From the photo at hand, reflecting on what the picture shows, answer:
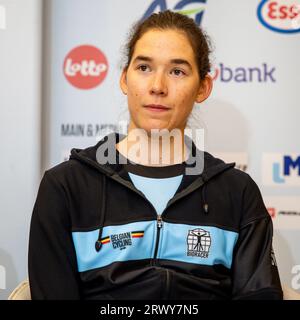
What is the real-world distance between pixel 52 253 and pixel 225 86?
0.91m

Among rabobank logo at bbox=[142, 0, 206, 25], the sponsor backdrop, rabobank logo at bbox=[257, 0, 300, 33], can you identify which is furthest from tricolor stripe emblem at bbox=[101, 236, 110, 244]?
rabobank logo at bbox=[257, 0, 300, 33]

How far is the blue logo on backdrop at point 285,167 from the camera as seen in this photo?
169cm

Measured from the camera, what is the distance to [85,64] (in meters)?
1.67

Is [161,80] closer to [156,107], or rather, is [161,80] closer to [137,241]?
[156,107]

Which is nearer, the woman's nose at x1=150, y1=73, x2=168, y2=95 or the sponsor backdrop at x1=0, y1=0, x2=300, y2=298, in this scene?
the woman's nose at x1=150, y1=73, x2=168, y2=95

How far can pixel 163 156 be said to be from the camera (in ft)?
3.96

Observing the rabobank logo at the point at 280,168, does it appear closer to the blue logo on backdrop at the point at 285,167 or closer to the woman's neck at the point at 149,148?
the blue logo on backdrop at the point at 285,167

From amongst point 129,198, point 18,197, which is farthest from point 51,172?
point 18,197

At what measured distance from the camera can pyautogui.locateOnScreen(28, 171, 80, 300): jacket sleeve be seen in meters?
1.05

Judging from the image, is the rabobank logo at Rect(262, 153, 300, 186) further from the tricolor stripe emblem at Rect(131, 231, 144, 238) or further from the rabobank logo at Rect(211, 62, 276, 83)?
the tricolor stripe emblem at Rect(131, 231, 144, 238)
